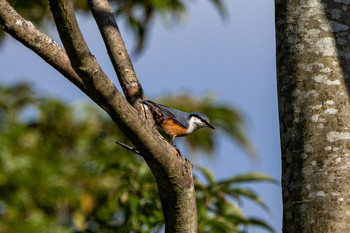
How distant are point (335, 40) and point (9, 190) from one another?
7.11 metres

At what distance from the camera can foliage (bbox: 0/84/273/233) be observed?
3602 mm

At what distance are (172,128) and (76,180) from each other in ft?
18.6

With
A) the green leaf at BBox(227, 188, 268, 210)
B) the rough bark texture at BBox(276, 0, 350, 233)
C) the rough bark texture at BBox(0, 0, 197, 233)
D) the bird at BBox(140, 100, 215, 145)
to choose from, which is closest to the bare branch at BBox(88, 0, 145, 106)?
the bird at BBox(140, 100, 215, 145)

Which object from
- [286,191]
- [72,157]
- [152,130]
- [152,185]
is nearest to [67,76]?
[152,130]

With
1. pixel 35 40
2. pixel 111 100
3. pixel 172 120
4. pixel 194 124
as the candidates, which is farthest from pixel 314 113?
pixel 194 124

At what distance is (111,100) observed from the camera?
206 centimetres

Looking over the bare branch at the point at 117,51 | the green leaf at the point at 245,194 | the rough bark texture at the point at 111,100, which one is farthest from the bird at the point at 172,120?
the rough bark texture at the point at 111,100

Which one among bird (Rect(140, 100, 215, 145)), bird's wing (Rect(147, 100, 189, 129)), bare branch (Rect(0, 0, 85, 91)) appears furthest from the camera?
bird's wing (Rect(147, 100, 189, 129))

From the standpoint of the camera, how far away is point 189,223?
2.43m

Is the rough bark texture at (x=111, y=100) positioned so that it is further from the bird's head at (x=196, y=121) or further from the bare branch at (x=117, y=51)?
the bird's head at (x=196, y=121)

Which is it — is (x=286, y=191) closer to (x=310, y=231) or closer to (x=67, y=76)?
(x=310, y=231)

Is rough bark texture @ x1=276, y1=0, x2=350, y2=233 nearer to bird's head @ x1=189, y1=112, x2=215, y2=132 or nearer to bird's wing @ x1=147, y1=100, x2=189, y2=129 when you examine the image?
bird's wing @ x1=147, y1=100, x2=189, y2=129

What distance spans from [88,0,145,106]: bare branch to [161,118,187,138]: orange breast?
2.58ft

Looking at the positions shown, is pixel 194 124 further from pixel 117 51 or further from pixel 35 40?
pixel 35 40
